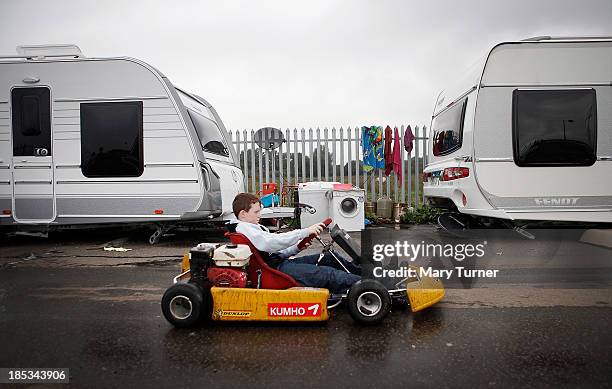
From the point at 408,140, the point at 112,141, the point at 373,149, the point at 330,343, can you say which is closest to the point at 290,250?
the point at 330,343

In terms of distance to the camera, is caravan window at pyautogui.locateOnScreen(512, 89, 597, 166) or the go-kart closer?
the go-kart

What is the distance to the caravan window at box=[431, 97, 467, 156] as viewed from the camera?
6592 mm

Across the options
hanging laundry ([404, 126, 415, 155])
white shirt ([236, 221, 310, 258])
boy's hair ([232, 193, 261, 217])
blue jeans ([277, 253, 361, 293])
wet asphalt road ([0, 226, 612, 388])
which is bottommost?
wet asphalt road ([0, 226, 612, 388])

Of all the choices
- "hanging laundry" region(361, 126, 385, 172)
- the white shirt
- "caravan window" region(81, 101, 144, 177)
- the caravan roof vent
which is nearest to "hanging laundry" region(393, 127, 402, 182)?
"hanging laundry" region(361, 126, 385, 172)

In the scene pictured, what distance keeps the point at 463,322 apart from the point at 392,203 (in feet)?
25.6

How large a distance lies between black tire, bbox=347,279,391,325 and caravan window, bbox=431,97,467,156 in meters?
3.85

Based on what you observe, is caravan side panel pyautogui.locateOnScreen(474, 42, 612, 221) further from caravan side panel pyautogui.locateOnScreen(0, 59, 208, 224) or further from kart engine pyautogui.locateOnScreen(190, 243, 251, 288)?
caravan side panel pyautogui.locateOnScreen(0, 59, 208, 224)

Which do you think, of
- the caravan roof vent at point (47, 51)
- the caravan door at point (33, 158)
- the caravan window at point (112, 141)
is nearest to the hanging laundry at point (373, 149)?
the caravan window at point (112, 141)

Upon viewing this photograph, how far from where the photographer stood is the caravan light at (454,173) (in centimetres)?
616

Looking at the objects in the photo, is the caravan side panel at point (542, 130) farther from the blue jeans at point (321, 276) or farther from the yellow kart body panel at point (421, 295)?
the blue jeans at point (321, 276)

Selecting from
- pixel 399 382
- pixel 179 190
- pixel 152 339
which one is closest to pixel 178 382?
pixel 152 339

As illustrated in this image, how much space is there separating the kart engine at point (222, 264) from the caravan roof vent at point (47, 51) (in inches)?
244

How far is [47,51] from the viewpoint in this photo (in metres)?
7.91

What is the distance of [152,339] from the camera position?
3375mm
